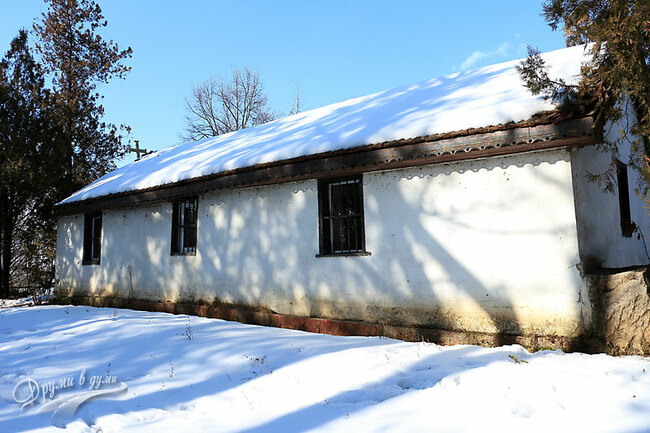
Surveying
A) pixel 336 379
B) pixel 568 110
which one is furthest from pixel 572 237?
pixel 336 379

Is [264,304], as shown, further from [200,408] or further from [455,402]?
[455,402]

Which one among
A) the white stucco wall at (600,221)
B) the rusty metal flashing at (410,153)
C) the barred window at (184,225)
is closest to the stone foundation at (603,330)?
the white stucco wall at (600,221)

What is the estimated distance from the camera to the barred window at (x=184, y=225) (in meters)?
9.94

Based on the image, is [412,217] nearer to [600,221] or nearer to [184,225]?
[600,221]

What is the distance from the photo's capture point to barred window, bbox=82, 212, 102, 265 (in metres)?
12.6

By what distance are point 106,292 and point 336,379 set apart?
9.22 meters

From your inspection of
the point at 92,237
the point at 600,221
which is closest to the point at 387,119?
the point at 600,221

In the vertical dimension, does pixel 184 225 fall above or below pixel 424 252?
above

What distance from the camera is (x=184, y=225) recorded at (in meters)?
10.1

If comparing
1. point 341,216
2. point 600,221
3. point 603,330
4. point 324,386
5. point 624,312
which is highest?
point 341,216

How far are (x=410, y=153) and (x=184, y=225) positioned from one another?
19.5ft

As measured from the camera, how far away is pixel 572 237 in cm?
544

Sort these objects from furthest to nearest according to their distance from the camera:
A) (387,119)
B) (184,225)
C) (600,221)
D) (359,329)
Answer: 1. (184,225)
2. (387,119)
3. (359,329)
4. (600,221)

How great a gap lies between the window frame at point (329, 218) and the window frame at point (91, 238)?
26.1 feet
